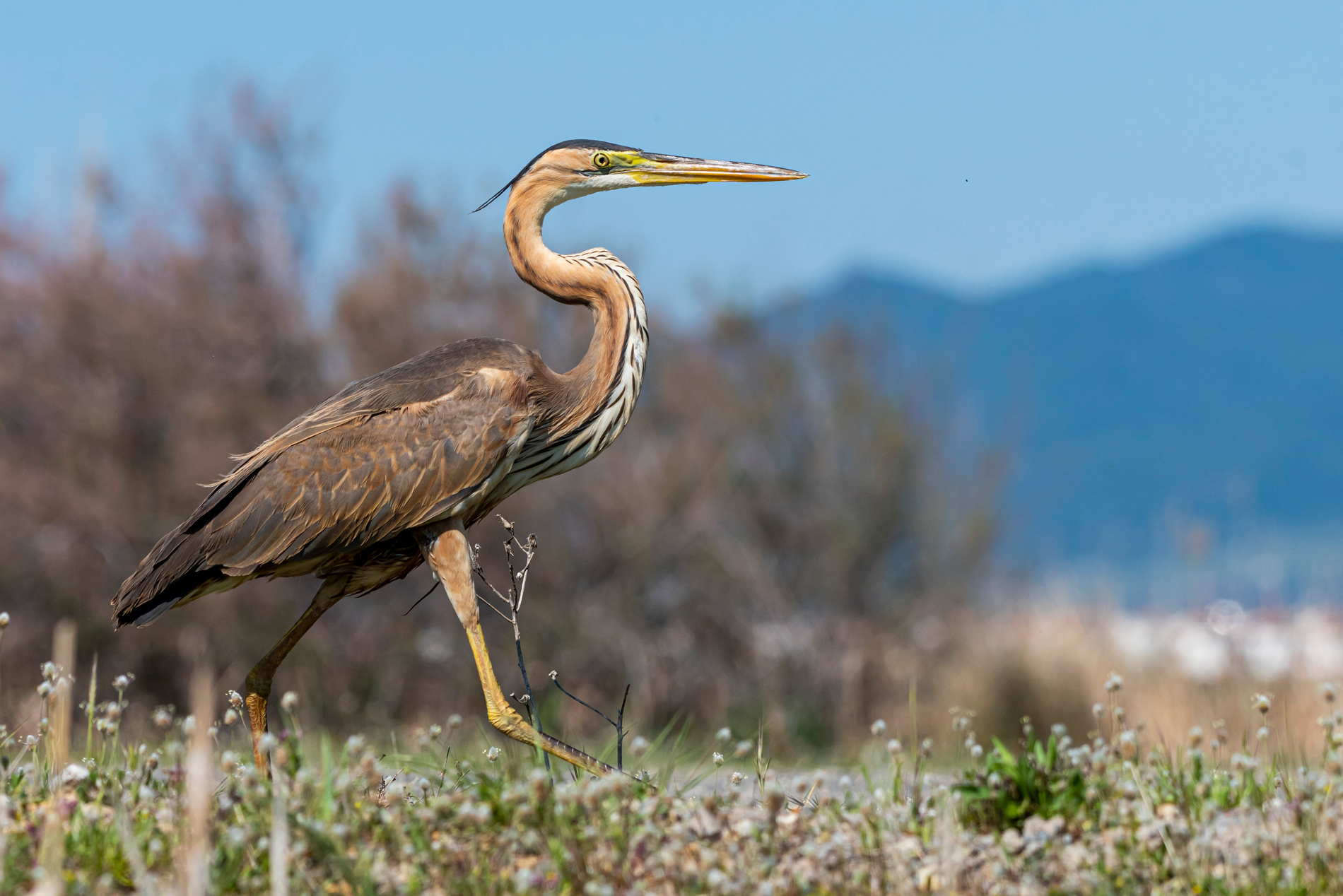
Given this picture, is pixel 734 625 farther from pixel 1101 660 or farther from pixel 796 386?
pixel 1101 660

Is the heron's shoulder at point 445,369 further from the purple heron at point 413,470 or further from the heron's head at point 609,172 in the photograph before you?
the heron's head at point 609,172

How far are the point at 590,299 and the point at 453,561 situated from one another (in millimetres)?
1315

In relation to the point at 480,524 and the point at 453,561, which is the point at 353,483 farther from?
the point at 480,524

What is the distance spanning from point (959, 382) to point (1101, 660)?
5666 mm

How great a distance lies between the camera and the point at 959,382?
18219mm

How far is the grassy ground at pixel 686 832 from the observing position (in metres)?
3.17

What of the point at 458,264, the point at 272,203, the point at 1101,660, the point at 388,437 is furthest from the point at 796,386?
the point at 388,437

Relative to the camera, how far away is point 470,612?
5.07 metres

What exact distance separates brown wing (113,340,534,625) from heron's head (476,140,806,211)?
96 cm

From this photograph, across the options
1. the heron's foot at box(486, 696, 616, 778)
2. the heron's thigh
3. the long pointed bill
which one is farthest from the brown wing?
the long pointed bill

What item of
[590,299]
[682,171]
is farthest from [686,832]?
[682,171]

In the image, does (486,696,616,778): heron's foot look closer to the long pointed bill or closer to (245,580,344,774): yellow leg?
(245,580,344,774): yellow leg

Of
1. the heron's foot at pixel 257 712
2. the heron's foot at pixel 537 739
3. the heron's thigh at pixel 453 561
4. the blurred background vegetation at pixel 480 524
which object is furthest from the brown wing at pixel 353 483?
the blurred background vegetation at pixel 480 524

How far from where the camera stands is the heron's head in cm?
596
